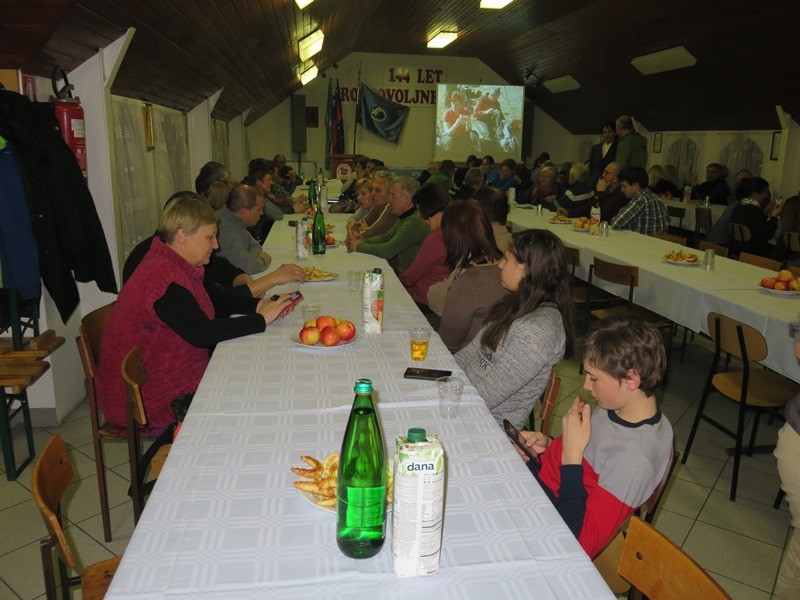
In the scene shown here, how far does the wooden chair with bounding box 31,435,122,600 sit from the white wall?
45.1ft

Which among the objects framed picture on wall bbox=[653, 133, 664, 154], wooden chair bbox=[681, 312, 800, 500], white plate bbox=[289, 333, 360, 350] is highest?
framed picture on wall bbox=[653, 133, 664, 154]

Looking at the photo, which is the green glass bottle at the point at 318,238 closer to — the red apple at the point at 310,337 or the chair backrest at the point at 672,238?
the red apple at the point at 310,337

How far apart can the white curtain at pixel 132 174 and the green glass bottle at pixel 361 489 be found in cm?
363

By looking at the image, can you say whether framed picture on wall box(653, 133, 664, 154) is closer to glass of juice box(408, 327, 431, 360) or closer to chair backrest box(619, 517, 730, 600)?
glass of juice box(408, 327, 431, 360)

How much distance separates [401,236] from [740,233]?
4.43 metres

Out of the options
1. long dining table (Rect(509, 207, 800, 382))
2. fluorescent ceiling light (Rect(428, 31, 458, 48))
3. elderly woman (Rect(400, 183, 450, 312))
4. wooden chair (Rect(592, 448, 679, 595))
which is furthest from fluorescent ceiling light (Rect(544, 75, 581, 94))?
wooden chair (Rect(592, 448, 679, 595))

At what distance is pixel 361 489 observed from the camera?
3.79 ft

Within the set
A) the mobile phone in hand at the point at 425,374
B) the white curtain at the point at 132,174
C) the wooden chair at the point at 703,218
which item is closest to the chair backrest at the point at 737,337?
the mobile phone in hand at the point at 425,374

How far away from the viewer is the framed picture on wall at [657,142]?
39.3ft

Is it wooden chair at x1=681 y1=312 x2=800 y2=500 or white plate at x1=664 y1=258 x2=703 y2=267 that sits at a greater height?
white plate at x1=664 y1=258 x2=703 y2=267

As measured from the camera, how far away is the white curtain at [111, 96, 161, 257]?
4.54 m

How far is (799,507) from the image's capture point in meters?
1.87

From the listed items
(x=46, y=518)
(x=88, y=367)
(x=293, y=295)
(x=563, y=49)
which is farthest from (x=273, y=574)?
(x=563, y=49)

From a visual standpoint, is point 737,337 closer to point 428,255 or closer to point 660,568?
point 428,255
